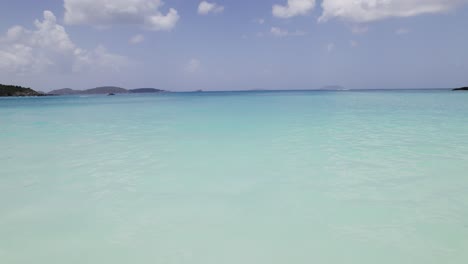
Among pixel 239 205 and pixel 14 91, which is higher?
pixel 14 91

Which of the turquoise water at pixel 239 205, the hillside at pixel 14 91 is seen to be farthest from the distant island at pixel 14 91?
the turquoise water at pixel 239 205

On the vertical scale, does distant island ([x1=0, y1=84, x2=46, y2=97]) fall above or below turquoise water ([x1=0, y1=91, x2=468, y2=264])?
above

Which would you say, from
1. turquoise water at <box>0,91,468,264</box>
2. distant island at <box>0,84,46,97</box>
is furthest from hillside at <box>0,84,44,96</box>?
turquoise water at <box>0,91,468,264</box>

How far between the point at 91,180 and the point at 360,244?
483 centimetres

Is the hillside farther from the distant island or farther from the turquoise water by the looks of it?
the turquoise water

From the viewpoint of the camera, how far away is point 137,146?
942 centimetres

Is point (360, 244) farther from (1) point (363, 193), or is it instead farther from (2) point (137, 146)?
(2) point (137, 146)

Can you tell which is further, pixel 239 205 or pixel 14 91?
pixel 14 91

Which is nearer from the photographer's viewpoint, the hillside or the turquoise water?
the turquoise water

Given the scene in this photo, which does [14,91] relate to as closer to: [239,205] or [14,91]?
[14,91]

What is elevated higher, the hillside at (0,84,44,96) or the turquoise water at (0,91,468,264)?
the hillside at (0,84,44,96)

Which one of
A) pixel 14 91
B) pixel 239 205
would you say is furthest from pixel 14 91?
pixel 239 205

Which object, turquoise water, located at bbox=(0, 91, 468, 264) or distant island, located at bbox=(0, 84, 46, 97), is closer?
turquoise water, located at bbox=(0, 91, 468, 264)

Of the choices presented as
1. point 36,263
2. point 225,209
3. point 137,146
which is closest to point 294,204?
point 225,209
